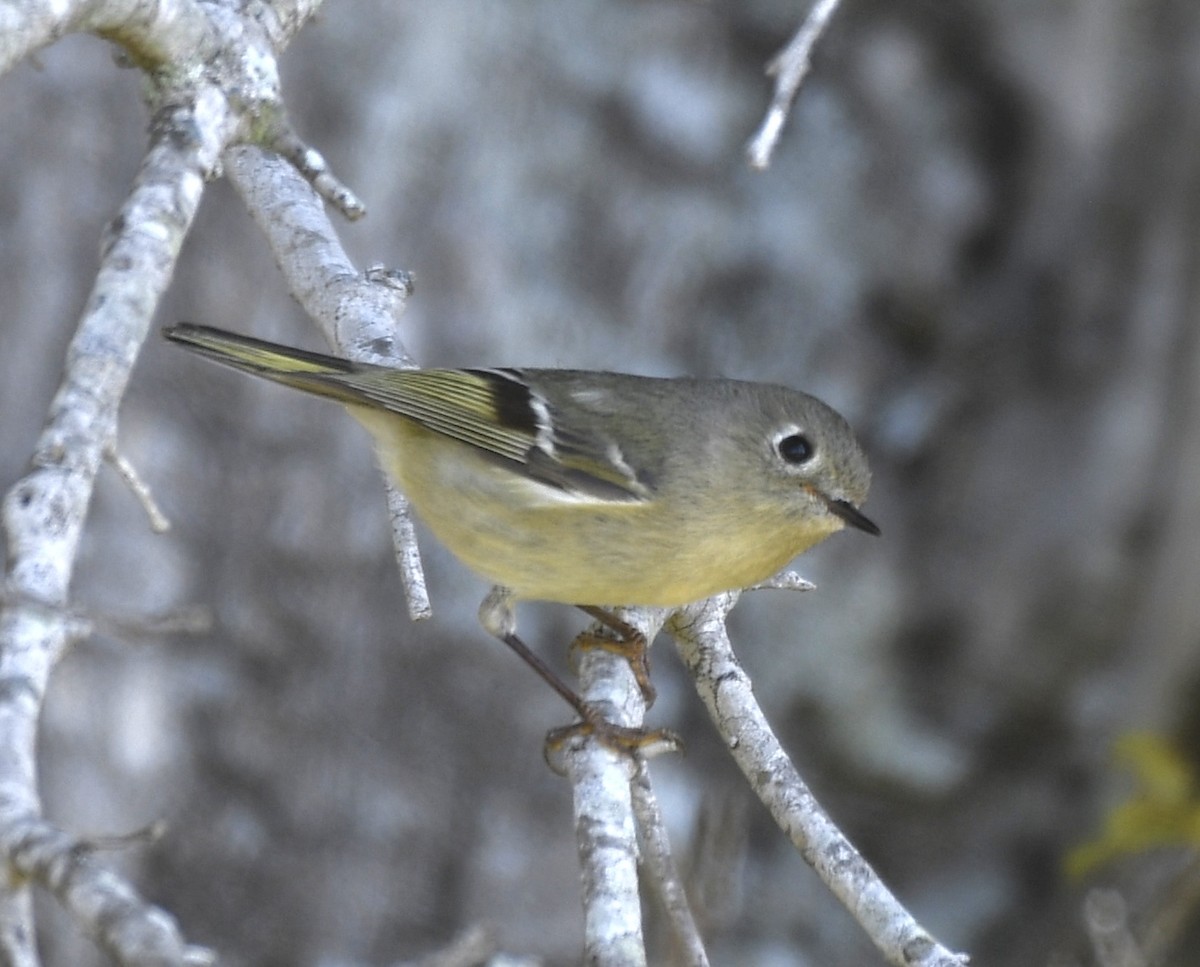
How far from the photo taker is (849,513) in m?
2.94

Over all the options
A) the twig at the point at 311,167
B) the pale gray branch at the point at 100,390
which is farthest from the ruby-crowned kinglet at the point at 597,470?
the pale gray branch at the point at 100,390

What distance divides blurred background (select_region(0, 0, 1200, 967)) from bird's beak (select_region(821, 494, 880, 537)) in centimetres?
120

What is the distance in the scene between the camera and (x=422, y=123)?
172 inches

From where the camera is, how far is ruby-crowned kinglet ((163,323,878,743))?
278 cm

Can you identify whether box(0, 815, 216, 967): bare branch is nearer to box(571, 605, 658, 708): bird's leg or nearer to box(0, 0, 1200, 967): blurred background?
box(571, 605, 658, 708): bird's leg

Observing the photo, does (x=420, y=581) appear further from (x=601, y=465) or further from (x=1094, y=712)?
(x=1094, y=712)

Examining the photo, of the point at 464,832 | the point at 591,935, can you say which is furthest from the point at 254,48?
the point at 464,832

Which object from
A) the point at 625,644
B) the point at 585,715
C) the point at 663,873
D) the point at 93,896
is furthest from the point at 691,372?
the point at 93,896

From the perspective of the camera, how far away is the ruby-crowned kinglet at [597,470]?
2.78 metres

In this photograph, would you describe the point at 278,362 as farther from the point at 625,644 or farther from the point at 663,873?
the point at 663,873

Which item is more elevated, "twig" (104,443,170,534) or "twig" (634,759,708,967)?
"twig" (104,443,170,534)

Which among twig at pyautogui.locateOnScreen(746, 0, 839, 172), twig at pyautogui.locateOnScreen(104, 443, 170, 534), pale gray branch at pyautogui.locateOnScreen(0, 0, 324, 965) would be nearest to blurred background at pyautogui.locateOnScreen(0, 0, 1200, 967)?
pale gray branch at pyautogui.locateOnScreen(0, 0, 324, 965)

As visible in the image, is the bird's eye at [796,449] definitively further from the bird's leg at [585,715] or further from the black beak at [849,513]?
the bird's leg at [585,715]

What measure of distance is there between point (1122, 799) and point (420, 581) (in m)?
3.81
